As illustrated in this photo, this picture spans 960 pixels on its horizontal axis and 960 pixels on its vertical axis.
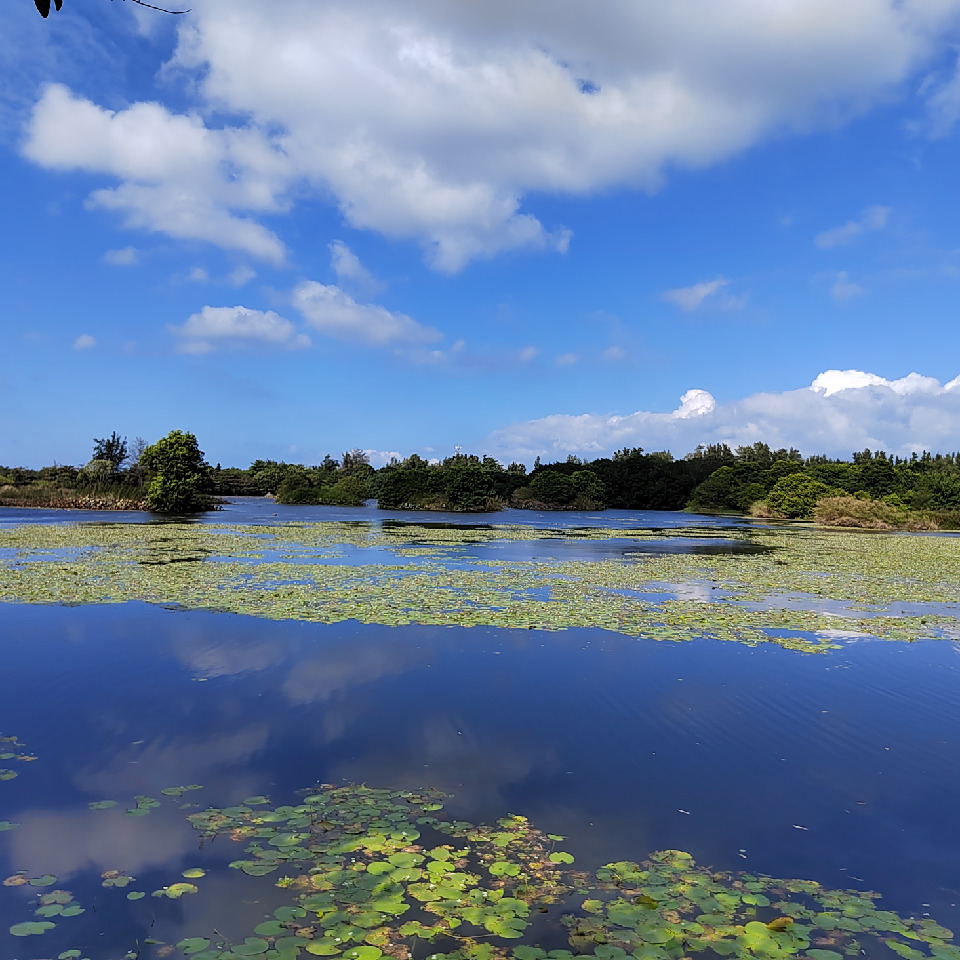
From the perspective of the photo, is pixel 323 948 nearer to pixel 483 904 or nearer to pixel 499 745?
pixel 483 904

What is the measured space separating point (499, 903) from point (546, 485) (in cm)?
9937

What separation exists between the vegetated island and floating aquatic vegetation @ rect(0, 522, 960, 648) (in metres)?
32.2

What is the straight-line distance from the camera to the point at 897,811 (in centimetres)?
573

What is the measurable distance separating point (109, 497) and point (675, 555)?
52386 mm

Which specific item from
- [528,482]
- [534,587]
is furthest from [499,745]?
[528,482]

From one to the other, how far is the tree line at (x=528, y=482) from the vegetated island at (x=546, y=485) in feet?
0.52

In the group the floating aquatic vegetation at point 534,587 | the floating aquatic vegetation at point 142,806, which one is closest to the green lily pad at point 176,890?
the floating aquatic vegetation at point 142,806

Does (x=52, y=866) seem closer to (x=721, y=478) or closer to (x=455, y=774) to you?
(x=455, y=774)

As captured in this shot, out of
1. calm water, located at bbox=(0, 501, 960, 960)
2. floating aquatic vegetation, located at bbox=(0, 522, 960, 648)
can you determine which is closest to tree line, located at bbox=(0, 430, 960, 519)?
floating aquatic vegetation, located at bbox=(0, 522, 960, 648)

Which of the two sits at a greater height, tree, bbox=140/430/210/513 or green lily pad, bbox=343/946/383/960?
tree, bbox=140/430/210/513

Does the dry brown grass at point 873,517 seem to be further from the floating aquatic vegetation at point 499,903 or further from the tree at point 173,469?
the floating aquatic vegetation at point 499,903

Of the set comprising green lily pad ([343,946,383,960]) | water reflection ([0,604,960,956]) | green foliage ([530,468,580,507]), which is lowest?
water reflection ([0,604,960,956])

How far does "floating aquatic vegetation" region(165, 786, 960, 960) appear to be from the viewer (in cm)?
382

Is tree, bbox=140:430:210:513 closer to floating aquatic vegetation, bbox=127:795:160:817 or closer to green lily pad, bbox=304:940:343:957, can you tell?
floating aquatic vegetation, bbox=127:795:160:817
